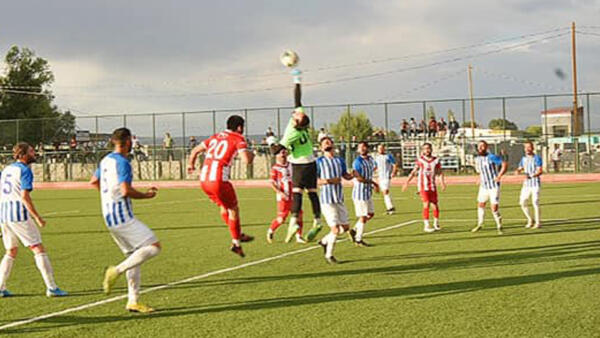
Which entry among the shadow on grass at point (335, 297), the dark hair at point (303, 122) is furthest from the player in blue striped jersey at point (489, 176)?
the dark hair at point (303, 122)

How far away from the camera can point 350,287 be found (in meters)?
9.16

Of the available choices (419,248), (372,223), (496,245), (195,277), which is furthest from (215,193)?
(372,223)

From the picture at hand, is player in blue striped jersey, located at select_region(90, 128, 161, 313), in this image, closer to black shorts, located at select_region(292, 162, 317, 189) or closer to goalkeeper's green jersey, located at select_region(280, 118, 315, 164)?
goalkeeper's green jersey, located at select_region(280, 118, 315, 164)

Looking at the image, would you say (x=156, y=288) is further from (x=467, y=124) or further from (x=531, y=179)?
(x=467, y=124)

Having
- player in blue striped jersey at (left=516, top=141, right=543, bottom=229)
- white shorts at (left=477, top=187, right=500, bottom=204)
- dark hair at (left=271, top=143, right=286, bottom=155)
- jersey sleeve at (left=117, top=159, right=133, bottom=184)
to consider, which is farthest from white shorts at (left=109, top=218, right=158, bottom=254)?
player in blue striped jersey at (left=516, top=141, right=543, bottom=229)

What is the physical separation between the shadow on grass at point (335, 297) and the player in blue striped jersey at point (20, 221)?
1540mm

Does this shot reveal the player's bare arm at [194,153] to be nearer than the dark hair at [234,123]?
No

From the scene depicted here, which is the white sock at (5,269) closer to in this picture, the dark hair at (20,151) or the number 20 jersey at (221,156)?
the dark hair at (20,151)

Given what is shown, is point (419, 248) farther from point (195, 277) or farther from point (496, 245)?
point (195, 277)

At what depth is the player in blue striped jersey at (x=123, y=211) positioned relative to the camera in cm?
757

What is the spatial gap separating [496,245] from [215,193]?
6176 millimetres

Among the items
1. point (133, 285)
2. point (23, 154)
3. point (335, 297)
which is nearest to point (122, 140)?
point (133, 285)

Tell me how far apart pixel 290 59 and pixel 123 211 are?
415 centimetres

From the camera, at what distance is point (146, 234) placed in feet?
25.4
